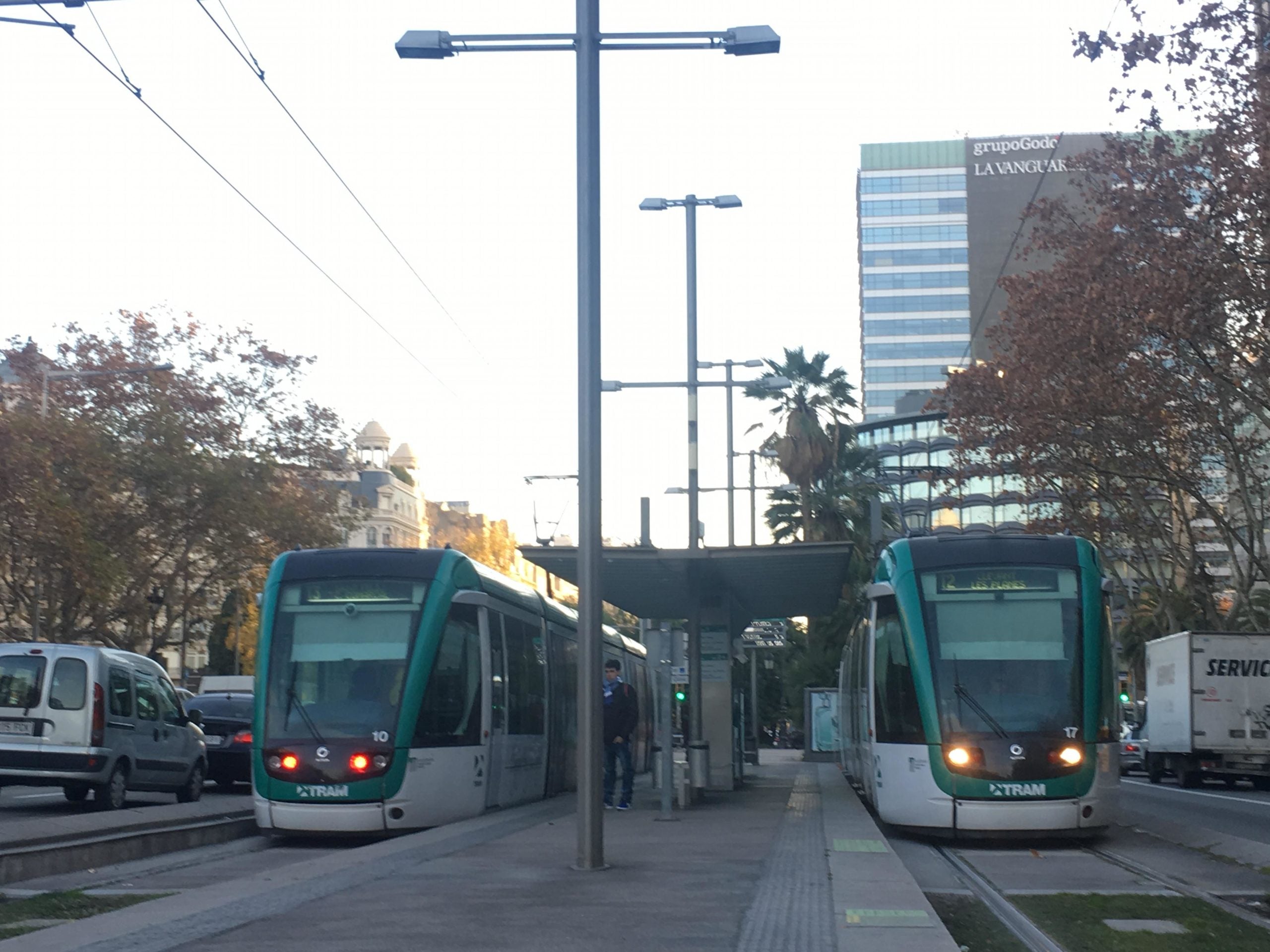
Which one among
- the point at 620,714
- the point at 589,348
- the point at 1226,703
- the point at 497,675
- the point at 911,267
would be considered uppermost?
the point at 911,267

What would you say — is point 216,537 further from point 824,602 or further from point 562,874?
point 562,874

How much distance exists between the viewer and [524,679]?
18.7 m

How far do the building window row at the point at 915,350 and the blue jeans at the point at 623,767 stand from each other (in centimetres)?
10308

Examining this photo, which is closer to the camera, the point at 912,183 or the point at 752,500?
the point at 752,500

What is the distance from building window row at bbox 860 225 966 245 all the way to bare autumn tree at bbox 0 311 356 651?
82648 mm

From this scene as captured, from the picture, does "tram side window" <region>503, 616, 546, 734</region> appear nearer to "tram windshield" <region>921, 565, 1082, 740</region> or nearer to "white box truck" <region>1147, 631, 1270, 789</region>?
"tram windshield" <region>921, 565, 1082, 740</region>

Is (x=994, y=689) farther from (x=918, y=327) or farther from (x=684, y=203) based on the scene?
(x=918, y=327)

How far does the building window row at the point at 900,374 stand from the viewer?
389 feet

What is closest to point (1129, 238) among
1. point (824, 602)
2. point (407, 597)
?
point (824, 602)

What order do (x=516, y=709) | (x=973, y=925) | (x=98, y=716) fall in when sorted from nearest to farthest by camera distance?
(x=973, y=925), (x=98, y=716), (x=516, y=709)

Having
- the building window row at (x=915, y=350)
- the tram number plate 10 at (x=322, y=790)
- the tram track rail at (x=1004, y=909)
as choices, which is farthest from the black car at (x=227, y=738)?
the building window row at (x=915, y=350)

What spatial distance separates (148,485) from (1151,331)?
2426 cm

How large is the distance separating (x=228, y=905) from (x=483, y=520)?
141532 mm

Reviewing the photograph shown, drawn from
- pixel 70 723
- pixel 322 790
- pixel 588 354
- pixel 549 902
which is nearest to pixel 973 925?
pixel 549 902
